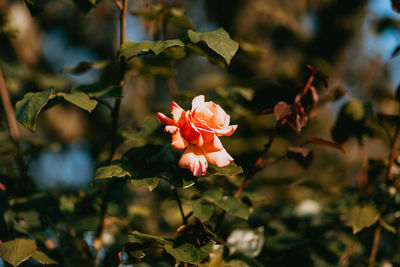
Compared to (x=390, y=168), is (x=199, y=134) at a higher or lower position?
higher

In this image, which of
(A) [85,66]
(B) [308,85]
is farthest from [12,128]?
(B) [308,85]

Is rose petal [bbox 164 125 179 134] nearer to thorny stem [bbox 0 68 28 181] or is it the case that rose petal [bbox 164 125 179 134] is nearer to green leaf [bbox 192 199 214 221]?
green leaf [bbox 192 199 214 221]

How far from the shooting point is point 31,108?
602mm

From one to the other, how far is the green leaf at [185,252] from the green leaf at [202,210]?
0.06 m

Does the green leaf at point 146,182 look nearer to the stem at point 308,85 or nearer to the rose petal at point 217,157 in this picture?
the rose petal at point 217,157

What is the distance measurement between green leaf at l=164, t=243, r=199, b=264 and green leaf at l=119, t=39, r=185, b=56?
37cm

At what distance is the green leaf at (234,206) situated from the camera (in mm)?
654

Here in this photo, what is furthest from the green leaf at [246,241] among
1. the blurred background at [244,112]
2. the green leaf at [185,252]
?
the green leaf at [185,252]

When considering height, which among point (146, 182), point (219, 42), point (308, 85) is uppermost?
point (219, 42)

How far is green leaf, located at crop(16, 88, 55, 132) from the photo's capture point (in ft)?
1.93

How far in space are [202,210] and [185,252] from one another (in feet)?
0.34

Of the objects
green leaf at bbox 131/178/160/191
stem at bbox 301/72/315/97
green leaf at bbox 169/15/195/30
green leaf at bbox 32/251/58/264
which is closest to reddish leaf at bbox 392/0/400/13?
stem at bbox 301/72/315/97

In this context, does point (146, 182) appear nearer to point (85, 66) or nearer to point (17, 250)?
point (17, 250)

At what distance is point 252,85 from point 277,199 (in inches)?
34.9
